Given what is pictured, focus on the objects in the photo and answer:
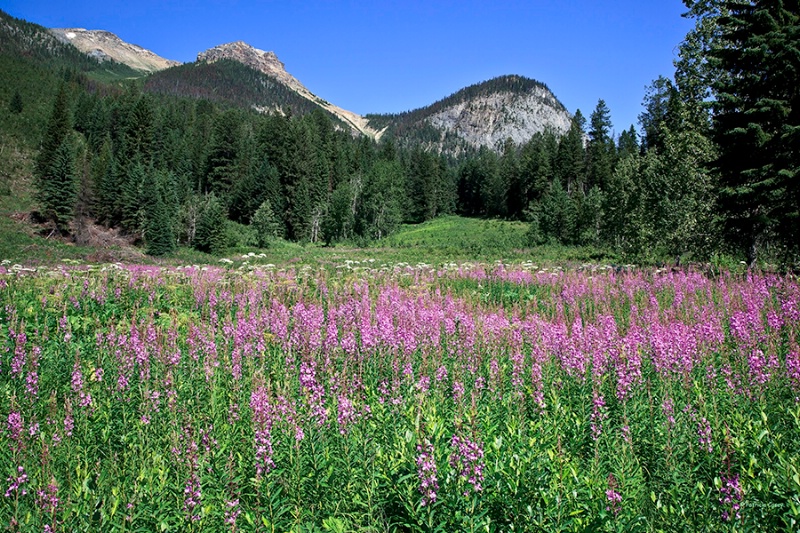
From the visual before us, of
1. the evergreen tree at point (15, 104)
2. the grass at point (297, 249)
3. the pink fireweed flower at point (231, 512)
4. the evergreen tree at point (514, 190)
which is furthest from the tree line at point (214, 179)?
the pink fireweed flower at point (231, 512)

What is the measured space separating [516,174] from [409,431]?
290 ft

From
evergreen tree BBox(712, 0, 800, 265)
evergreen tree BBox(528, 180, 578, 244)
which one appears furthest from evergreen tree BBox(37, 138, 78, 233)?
evergreen tree BBox(712, 0, 800, 265)

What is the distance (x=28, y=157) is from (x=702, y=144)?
88.8m

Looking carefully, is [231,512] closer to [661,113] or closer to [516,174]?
[661,113]

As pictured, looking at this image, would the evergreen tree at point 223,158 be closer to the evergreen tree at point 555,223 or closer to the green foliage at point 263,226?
the green foliage at point 263,226

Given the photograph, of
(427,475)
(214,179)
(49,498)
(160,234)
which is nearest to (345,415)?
(427,475)

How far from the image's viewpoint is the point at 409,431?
10.6 ft

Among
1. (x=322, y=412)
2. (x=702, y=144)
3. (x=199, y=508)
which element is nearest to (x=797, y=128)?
(x=702, y=144)

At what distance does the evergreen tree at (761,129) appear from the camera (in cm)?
1491

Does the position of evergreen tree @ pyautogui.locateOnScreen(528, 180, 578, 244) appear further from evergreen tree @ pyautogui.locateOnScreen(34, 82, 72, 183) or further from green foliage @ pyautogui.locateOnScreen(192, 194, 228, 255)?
evergreen tree @ pyautogui.locateOnScreen(34, 82, 72, 183)

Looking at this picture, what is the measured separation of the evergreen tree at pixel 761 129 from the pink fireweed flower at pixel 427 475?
662 inches

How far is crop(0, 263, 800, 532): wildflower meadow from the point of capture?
2729mm

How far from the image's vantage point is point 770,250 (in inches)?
671

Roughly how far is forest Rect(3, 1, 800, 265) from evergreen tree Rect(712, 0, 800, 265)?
0.05m
